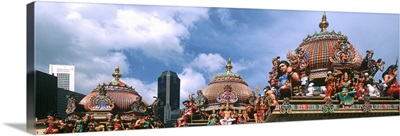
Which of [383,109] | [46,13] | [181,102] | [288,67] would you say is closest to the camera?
[46,13]

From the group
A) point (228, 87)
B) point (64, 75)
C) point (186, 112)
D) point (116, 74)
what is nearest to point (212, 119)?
point (186, 112)

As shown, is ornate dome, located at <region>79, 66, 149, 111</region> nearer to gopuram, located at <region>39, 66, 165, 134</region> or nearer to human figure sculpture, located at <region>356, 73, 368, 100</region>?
gopuram, located at <region>39, 66, 165, 134</region>

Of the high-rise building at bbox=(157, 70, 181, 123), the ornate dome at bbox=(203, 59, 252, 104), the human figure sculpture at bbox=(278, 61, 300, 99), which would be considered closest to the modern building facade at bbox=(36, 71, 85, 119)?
the high-rise building at bbox=(157, 70, 181, 123)

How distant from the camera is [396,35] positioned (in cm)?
1077

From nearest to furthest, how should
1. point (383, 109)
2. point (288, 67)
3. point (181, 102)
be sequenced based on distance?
1. point (181, 102)
2. point (288, 67)
3. point (383, 109)

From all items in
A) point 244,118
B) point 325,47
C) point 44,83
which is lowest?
point 244,118

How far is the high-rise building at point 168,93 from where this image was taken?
8.89 meters

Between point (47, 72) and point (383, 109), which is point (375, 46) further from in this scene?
point (47, 72)

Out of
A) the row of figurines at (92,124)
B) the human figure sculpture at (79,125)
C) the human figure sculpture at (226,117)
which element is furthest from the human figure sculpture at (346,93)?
the human figure sculpture at (79,125)

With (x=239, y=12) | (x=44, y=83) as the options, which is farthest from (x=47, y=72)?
(x=239, y=12)

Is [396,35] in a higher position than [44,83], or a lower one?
higher

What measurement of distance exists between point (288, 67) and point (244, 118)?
1.31 metres

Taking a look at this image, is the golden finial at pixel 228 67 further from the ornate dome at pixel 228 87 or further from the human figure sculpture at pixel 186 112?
the human figure sculpture at pixel 186 112

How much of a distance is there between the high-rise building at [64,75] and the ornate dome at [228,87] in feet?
7.64
